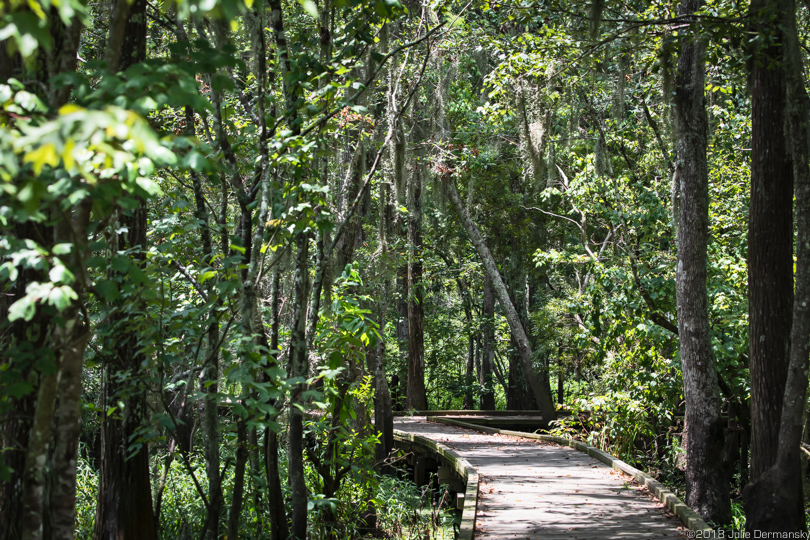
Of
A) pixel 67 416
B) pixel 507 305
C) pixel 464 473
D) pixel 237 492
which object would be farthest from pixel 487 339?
pixel 67 416

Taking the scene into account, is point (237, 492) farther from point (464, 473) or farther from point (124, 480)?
point (464, 473)

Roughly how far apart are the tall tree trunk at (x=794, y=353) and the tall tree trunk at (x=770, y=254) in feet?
1.28

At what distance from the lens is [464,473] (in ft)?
29.3

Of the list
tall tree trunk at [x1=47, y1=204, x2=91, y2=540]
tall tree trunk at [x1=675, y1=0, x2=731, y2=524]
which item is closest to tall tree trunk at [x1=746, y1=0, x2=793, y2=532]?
tall tree trunk at [x1=675, y1=0, x2=731, y2=524]

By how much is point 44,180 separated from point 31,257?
0.29 meters

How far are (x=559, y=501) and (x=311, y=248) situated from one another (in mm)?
4088

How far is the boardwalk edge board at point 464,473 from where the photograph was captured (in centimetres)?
596

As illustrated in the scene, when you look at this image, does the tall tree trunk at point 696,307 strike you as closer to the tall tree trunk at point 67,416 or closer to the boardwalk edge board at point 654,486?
the boardwalk edge board at point 654,486

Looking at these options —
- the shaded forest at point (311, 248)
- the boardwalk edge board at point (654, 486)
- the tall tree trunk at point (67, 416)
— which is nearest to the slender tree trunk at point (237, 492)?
the shaded forest at point (311, 248)

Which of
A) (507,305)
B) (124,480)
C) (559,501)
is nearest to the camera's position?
(124,480)

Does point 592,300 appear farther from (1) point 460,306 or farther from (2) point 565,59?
(1) point 460,306

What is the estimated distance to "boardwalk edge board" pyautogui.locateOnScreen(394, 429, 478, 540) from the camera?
5.96m

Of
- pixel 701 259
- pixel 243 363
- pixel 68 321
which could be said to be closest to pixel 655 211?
pixel 701 259

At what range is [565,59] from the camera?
8641 mm
